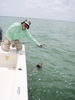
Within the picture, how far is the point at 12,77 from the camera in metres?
4.87

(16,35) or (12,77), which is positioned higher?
(16,35)

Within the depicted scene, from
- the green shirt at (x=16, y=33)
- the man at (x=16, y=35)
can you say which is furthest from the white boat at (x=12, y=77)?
the green shirt at (x=16, y=33)

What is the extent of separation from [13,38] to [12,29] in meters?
0.37

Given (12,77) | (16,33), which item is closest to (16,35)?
(16,33)

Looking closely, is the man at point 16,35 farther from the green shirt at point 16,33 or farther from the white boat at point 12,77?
the white boat at point 12,77

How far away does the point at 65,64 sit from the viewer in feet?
30.8

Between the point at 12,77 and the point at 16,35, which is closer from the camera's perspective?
the point at 12,77

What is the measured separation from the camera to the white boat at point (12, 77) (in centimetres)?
337

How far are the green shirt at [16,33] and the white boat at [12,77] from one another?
490 mm

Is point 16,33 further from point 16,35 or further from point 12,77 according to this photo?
point 12,77

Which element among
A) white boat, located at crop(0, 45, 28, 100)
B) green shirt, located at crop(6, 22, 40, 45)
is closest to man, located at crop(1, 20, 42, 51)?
green shirt, located at crop(6, 22, 40, 45)

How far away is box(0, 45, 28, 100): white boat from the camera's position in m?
3.37

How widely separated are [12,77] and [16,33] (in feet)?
5.49

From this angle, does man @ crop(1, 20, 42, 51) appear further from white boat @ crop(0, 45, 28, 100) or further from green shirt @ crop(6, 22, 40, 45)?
white boat @ crop(0, 45, 28, 100)
